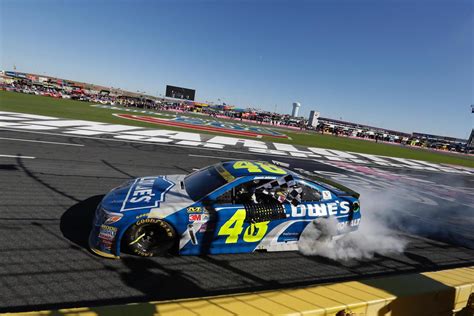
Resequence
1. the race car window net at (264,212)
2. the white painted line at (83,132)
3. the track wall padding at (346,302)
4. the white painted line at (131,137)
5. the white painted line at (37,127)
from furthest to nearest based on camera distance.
→ the white painted line at (131,137), the white painted line at (83,132), the white painted line at (37,127), the race car window net at (264,212), the track wall padding at (346,302)

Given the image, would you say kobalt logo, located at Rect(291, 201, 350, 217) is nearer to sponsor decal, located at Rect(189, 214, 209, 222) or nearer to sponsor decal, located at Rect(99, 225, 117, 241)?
sponsor decal, located at Rect(189, 214, 209, 222)

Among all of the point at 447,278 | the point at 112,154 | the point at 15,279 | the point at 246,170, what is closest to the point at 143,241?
the point at 15,279

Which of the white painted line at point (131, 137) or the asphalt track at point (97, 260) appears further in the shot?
the white painted line at point (131, 137)

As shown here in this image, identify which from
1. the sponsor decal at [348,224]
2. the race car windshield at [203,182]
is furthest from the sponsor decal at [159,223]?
the sponsor decal at [348,224]

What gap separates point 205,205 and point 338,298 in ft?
6.80

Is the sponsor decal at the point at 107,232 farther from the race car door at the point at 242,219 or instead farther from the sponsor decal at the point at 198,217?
the race car door at the point at 242,219

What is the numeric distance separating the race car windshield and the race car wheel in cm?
61

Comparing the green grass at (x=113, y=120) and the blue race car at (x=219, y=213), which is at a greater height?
the green grass at (x=113, y=120)

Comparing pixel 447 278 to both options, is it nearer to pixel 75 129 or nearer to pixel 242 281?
pixel 242 281

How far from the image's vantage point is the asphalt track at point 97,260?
3.34m

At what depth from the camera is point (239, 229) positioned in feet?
14.2

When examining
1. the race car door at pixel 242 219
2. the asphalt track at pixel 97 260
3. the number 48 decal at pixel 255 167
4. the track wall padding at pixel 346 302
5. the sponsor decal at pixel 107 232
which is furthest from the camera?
the number 48 decal at pixel 255 167

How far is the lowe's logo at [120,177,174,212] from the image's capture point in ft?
13.4

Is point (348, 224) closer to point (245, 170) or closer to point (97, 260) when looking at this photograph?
point (245, 170)
